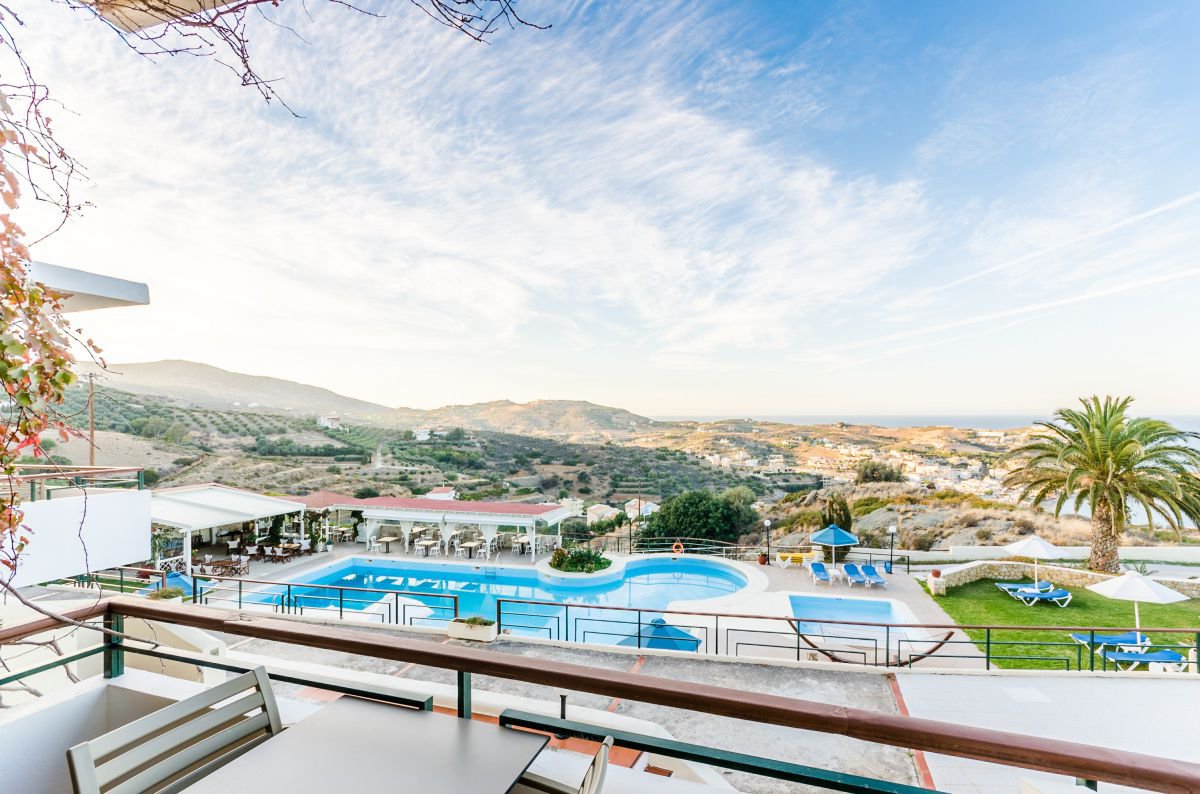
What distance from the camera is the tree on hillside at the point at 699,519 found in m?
→ 19.4

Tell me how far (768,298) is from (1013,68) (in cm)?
845

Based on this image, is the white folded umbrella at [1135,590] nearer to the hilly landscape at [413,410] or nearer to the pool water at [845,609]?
the pool water at [845,609]

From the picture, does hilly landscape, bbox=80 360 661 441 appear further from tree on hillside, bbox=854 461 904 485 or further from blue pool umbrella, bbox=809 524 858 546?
blue pool umbrella, bbox=809 524 858 546

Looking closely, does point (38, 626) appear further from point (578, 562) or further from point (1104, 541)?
point (1104, 541)

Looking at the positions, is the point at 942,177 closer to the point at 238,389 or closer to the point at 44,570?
the point at 44,570

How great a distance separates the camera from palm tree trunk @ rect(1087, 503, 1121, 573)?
12102mm

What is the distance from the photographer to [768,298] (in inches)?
757

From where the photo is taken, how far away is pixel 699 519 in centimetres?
1952

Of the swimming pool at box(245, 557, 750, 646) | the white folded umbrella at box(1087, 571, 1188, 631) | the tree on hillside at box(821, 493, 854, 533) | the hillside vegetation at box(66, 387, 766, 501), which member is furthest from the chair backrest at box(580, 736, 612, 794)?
the hillside vegetation at box(66, 387, 766, 501)

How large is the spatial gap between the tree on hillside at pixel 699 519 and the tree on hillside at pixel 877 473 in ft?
20.0

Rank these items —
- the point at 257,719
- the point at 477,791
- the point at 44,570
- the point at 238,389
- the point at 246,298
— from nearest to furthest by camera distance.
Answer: the point at 477,791
the point at 257,719
the point at 44,570
the point at 246,298
the point at 238,389

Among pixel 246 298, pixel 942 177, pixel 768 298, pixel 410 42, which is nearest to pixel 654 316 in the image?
pixel 768 298

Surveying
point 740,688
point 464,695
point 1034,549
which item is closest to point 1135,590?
point 1034,549

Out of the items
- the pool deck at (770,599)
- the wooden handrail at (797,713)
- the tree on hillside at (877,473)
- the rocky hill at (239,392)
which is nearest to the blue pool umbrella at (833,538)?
the pool deck at (770,599)
